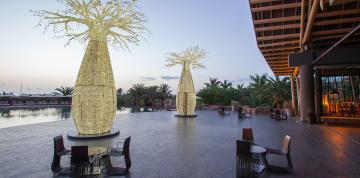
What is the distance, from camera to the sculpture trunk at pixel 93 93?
8.41 m

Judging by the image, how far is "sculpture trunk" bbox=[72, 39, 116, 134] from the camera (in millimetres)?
8406

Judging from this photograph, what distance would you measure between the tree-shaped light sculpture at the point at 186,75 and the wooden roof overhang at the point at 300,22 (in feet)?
19.3

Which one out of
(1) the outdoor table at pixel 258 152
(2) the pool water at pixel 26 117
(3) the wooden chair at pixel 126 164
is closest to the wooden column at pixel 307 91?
(1) the outdoor table at pixel 258 152

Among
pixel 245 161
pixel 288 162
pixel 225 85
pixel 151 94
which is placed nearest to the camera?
pixel 245 161

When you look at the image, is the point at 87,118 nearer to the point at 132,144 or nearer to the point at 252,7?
the point at 132,144

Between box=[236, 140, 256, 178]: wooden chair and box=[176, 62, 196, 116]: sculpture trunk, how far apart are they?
14.0 meters

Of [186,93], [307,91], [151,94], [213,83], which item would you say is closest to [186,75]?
[186,93]

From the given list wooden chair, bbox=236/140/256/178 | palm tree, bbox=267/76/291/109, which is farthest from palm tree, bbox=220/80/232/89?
wooden chair, bbox=236/140/256/178

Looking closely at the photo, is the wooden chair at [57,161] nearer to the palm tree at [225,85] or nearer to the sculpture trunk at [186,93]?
the sculpture trunk at [186,93]

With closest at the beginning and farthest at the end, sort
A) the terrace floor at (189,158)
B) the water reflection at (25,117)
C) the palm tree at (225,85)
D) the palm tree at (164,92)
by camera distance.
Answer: the terrace floor at (189,158)
the water reflection at (25,117)
the palm tree at (225,85)
the palm tree at (164,92)

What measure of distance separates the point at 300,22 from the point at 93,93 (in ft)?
40.9

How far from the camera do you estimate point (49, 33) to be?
8016 millimetres

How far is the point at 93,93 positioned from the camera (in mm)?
8445

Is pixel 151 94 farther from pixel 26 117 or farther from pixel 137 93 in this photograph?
pixel 26 117
